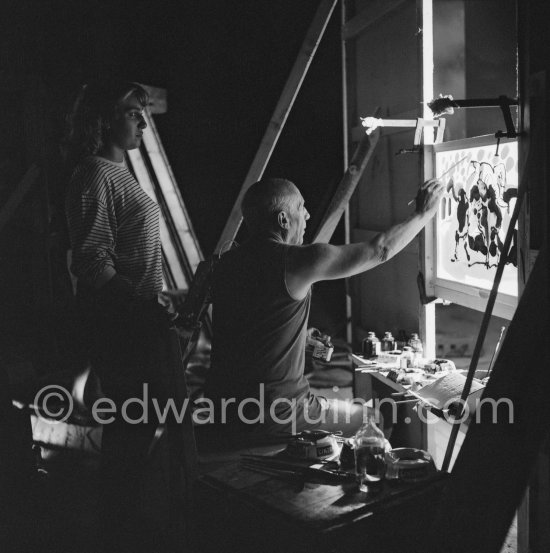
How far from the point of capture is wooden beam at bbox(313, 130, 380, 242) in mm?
4266

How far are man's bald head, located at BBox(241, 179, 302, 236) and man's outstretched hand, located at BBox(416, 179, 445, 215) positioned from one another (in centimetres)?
74

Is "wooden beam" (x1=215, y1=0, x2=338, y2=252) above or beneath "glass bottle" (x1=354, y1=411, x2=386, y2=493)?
above

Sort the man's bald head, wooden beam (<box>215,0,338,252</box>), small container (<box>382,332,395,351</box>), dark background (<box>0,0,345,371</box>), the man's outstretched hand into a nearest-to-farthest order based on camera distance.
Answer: the man's bald head → the man's outstretched hand → small container (<box>382,332,395,351</box>) → wooden beam (<box>215,0,338,252</box>) → dark background (<box>0,0,345,371</box>)

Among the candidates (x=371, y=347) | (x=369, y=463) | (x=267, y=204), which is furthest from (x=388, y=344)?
(x=369, y=463)

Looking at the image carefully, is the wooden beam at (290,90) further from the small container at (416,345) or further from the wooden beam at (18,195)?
the small container at (416,345)

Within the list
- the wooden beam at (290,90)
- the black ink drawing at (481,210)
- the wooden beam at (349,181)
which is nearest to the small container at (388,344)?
the black ink drawing at (481,210)

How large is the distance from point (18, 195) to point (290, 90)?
105 inches

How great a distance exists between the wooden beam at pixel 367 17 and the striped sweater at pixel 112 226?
228 centimetres

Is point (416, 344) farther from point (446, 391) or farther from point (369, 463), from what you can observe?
point (369, 463)

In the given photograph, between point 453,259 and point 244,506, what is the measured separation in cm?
196

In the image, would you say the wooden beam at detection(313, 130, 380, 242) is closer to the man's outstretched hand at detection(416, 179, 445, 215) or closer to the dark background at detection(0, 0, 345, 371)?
the man's outstretched hand at detection(416, 179, 445, 215)

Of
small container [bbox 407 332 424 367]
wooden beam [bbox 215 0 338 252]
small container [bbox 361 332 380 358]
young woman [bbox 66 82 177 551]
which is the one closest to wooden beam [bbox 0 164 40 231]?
wooden beam [bbox 215 0 338 252]

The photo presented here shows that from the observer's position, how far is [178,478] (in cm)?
308

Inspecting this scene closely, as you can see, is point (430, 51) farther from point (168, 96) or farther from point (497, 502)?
point (168, 96)
